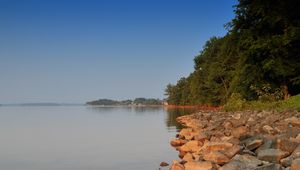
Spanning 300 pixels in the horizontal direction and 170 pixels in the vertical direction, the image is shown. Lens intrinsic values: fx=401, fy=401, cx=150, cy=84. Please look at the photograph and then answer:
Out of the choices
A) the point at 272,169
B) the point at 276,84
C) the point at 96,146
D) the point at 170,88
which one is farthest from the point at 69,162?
the point at 170,88

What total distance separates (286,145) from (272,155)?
794 millimetres

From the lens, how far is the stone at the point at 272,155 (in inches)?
355

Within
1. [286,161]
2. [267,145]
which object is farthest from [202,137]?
[286,161]

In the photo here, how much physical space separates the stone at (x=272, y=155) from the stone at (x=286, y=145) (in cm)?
41

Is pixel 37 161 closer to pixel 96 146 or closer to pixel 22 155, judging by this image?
pixel 22 155

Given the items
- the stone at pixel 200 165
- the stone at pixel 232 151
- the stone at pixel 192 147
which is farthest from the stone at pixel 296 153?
the stone at pixel 192 147

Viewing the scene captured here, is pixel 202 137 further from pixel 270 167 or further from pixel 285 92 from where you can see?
pixel 285 92

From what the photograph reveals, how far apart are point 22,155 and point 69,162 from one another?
118 inches

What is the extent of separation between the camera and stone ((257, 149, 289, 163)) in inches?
355

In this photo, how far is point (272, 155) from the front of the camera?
910cm

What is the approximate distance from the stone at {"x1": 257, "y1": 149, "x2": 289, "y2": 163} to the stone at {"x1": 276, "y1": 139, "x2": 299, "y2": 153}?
1.35ft

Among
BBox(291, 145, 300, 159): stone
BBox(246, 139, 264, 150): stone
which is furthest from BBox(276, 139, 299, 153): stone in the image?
BBox(246, 139, 264, 150): stone

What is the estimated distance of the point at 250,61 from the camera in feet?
104

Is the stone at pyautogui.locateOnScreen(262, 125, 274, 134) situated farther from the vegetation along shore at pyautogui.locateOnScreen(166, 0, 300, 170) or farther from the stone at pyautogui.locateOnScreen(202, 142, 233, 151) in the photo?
the stone at pyautogui.locateOnScreen(202, 142, 233, 151)
